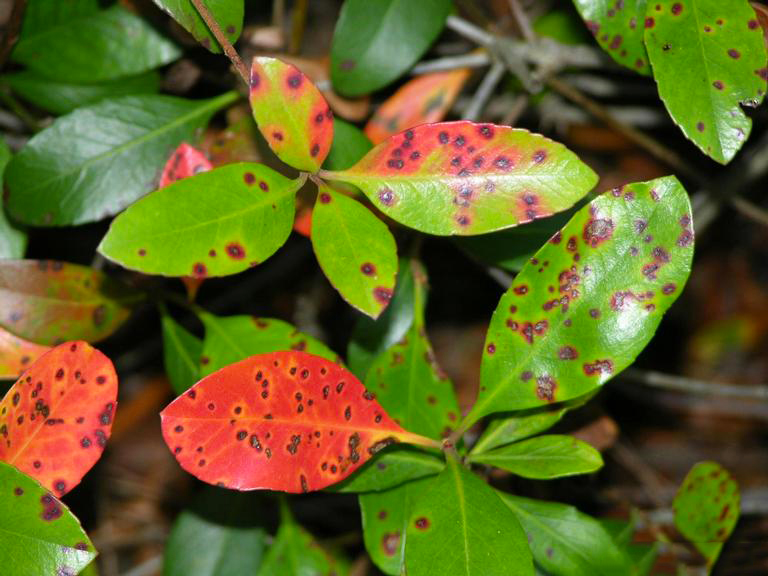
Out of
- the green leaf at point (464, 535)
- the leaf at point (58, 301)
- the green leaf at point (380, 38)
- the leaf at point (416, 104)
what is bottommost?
the leaf at point (58, 301)

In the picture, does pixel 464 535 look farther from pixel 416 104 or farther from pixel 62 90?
pixel 62 90

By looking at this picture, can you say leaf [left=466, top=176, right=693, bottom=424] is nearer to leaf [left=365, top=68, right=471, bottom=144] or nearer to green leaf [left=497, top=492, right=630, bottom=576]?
green leaf [left=497, top=492, right=630, bottom=576]

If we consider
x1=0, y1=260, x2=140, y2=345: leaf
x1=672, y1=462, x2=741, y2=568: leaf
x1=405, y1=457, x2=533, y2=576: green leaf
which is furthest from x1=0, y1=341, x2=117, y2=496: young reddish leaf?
x1=672, y1=462, x2=741, y2=568: leaf

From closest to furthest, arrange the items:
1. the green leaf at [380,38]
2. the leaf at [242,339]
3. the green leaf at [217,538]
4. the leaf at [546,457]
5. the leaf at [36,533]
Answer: the leaf at [36,533]
the leaf at [546,457]
the leaf at [242,339]
the green leaf at [380,38]
the green leaf at [217,538]

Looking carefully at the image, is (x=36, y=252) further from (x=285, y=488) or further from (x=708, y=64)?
(x=708, y=64)

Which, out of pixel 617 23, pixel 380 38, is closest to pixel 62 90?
pixel 380 38

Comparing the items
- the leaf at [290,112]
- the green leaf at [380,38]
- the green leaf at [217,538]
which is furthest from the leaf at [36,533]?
the green leaf at [380,38]

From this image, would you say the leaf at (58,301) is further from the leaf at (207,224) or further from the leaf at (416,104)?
the leaf at (416,104)
